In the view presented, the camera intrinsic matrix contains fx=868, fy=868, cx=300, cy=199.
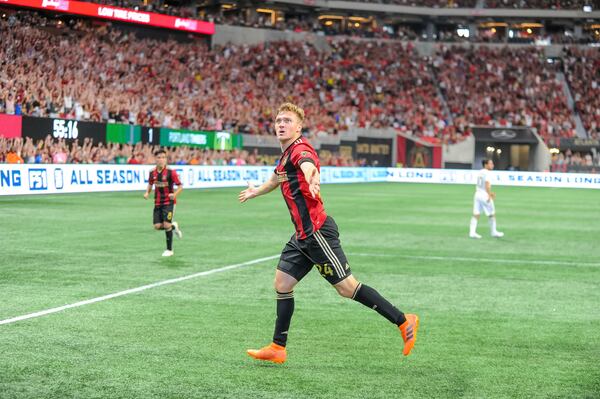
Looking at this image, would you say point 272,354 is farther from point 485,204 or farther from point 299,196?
point 485,204

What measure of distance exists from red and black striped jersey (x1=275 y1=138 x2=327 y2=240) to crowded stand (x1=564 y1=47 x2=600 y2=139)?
64014mm

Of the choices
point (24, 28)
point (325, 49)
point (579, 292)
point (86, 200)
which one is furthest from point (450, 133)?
point (579, 292)

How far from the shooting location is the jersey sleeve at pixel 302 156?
23.5 ft

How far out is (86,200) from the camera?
3056cm

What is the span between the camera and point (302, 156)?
721 centimetres

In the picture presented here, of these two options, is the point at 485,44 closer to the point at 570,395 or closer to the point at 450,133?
the point at 450,133

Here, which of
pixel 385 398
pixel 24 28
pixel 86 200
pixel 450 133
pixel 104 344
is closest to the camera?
pixel 385 398

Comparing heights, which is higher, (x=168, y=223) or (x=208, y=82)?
(x=208, y=82)

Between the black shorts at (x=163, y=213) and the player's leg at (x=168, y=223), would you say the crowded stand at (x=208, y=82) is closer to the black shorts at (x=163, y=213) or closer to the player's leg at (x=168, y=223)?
the black shorts at (x=163, y=213)

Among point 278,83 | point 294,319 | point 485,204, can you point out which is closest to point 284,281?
point 294,319

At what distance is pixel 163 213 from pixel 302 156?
8.93m

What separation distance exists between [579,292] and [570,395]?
599cm

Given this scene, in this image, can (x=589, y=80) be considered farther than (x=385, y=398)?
Yes

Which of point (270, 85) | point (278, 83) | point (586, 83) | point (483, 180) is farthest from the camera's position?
point (586, 83)
